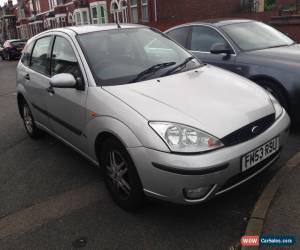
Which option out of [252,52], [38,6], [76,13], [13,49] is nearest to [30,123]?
[252,52]

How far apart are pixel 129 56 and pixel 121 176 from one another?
1.39 metres

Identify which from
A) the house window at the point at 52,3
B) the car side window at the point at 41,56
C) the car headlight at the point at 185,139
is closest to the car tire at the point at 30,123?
the car side window at the point at 41,56

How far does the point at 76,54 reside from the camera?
12.9ft

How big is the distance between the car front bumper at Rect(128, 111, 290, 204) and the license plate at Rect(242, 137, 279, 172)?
5 cm

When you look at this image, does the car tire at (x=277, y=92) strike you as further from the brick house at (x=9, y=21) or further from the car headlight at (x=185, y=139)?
the brick house at (x=9, y=21)

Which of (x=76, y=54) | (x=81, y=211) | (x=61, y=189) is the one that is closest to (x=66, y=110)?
(x=76, y=54)

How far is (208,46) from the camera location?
629cm

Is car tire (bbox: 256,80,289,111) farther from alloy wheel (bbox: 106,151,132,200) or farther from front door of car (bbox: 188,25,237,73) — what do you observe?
alloy wheel (bbox: 106,151,132,200)

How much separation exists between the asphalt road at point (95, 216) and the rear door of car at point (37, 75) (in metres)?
0.87

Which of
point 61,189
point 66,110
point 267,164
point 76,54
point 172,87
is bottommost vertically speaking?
point 61,189

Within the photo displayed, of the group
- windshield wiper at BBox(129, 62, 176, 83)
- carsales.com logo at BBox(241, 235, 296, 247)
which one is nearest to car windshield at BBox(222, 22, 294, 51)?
windshield wiper at BBox(129, 62, 176, 83)

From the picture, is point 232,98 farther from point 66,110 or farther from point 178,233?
point 66,110

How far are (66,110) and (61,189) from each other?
34.4 inches

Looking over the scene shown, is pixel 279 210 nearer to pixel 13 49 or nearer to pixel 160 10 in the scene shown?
pixel 160 10
